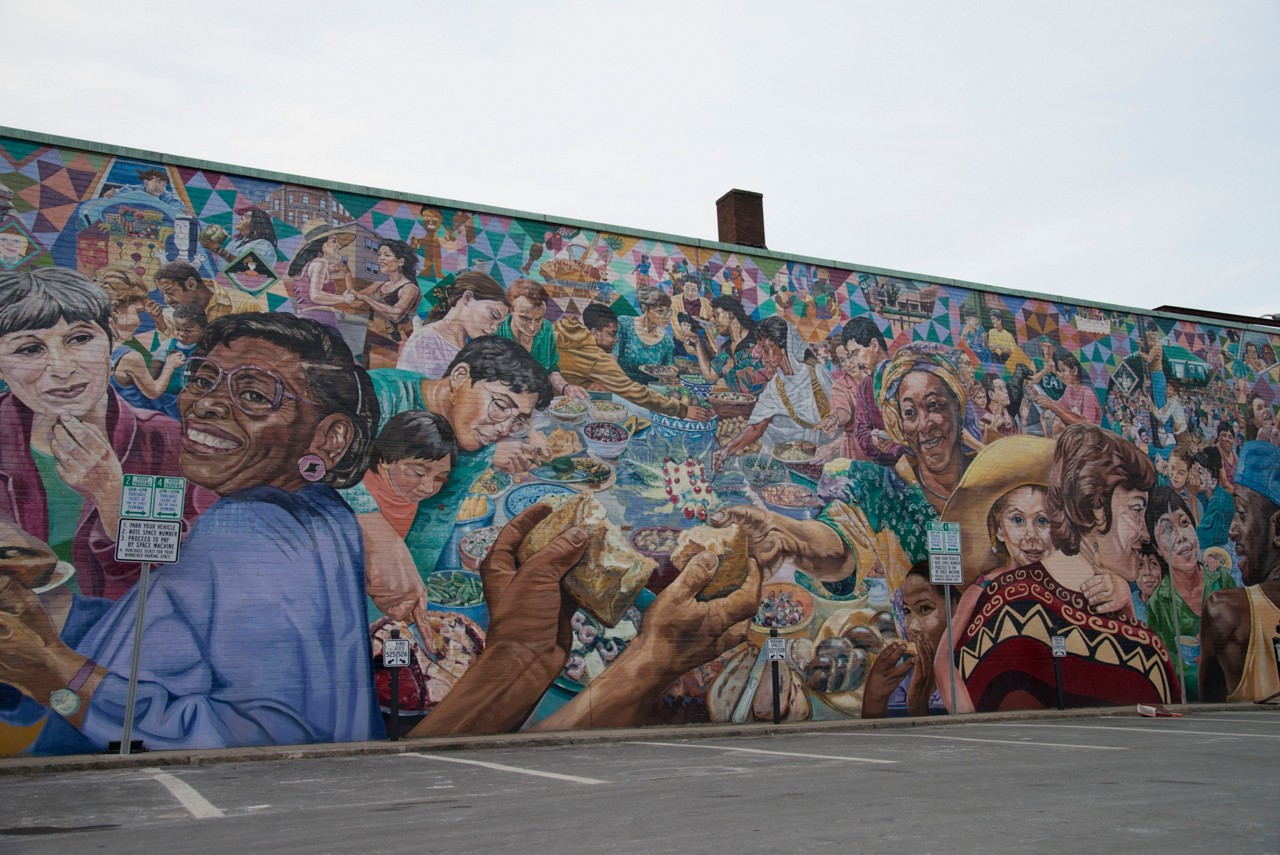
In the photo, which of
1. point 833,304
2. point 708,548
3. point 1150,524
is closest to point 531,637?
point 708,548

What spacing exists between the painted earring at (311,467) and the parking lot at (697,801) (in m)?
4.99

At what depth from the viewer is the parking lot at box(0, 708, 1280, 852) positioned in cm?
762

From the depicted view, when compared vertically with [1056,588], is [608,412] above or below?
above

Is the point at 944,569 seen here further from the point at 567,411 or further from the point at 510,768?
the point at 510,768

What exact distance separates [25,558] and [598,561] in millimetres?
9466

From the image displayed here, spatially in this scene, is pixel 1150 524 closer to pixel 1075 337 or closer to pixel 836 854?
pixel 1075 337

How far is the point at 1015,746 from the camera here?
49.0 ft

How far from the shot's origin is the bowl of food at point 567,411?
20.2m

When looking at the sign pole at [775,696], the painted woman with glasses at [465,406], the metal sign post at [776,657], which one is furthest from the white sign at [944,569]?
the painted woman with glasses at [465,406]

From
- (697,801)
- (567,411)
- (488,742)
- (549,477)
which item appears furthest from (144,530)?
(697,801)

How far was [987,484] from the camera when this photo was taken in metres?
24.2

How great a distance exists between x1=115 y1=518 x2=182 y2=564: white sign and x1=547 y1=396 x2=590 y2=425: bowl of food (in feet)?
23.0

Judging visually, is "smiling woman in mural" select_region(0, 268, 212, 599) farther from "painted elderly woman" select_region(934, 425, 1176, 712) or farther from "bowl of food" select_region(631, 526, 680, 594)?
"painted elderly woman" select_region(934, 425, 1176, 712)

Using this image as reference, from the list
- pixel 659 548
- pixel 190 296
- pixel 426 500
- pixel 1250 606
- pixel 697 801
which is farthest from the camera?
pixel 1250 606
